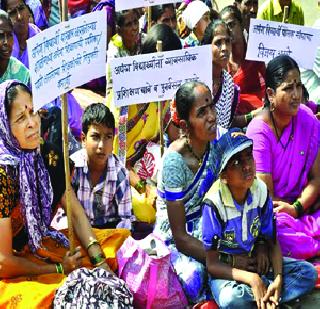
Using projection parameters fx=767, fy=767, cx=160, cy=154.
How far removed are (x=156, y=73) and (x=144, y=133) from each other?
89 centimetres

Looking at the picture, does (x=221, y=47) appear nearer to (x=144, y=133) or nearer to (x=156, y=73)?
(x=144, y=133)

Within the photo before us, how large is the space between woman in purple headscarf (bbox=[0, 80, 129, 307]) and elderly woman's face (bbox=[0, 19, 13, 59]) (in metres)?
1.54

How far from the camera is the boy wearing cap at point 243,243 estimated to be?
3.73 m

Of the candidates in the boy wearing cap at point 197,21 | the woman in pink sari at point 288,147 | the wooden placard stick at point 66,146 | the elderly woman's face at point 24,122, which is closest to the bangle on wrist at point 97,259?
the wooden placard stick at point 66,146

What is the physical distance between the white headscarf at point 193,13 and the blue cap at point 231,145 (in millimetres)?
3392

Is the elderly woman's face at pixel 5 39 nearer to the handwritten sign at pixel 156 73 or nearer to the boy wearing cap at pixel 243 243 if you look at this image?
the handwritten sign at pixel 156 73

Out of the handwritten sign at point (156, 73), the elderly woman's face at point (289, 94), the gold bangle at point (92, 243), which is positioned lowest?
the gold bangle at point (92, 243)

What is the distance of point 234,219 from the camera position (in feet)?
12.6

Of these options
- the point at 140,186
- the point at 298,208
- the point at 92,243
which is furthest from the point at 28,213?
the point at 298,208

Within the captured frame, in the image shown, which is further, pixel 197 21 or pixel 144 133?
pixel 197 21

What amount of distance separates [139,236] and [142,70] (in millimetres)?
1003

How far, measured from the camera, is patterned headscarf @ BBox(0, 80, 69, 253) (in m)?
3.73

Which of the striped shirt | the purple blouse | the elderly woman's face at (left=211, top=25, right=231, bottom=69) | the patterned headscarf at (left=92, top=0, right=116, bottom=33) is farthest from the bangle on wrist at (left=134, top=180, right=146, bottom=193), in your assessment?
the patterned headscarf at (left=92, top=0, right=116, bottom=33)

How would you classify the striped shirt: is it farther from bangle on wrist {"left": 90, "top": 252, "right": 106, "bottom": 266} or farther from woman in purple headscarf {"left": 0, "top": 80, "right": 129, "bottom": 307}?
bangle on wrist {"left": 90, "top": 252, "right": 106, "bottom": 266}
